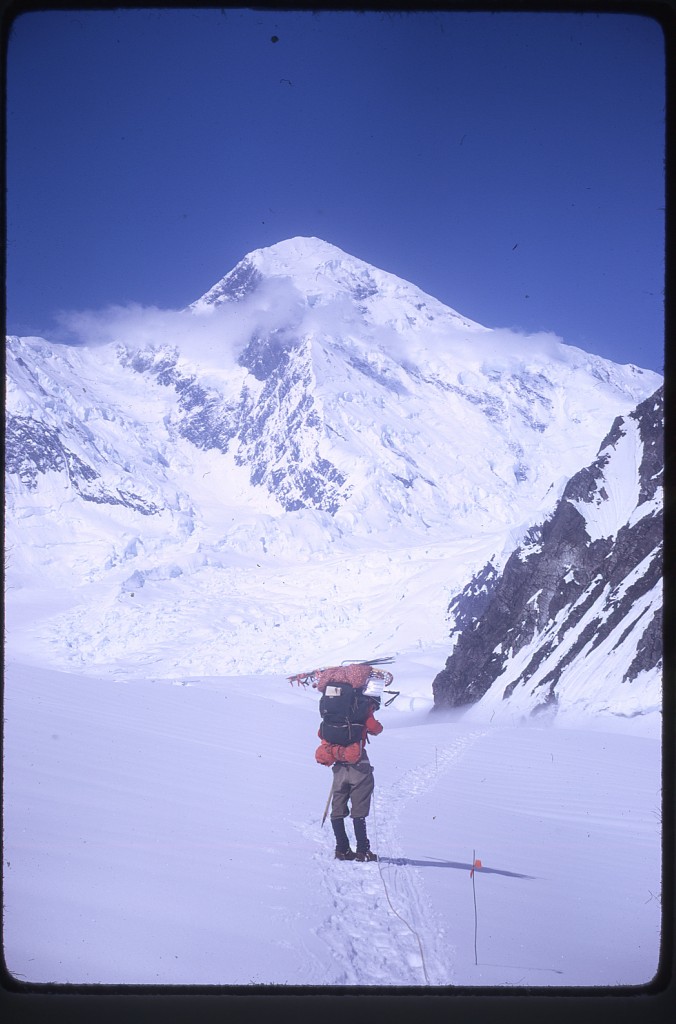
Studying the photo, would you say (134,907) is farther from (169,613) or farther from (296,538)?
(169,613)

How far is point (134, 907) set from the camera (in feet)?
8.25

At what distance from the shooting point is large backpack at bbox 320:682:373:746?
9.27ft

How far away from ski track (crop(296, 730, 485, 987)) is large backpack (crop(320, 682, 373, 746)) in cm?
25

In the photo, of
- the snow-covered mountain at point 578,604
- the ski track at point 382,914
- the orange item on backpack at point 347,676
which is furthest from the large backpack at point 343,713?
the snow-covered mountain at point 578,604

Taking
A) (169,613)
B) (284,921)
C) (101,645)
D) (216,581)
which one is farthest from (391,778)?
(169,613)

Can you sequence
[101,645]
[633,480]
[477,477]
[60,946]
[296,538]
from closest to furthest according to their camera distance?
[60,946] → [633,480] → [477,477] → [101,645] → [296,538]

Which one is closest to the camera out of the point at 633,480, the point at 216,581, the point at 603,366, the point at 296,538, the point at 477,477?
the point at 603,366

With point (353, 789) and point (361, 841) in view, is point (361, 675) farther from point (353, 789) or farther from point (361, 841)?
point (361, 841)

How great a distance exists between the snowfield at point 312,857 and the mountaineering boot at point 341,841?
0.04 metres

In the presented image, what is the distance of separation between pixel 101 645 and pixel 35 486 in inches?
64.0

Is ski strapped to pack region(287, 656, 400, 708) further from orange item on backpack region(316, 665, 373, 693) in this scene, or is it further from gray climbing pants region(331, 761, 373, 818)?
gray climbing pants region(331, 761, 373, 818)

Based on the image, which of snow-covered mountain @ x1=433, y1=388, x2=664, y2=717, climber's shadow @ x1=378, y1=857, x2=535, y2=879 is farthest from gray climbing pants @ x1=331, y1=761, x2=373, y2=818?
snow-covered mountain @ x1=433, y1=388, x2=664, y2=717

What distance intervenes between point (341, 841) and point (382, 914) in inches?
12.8

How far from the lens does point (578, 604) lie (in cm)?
374
